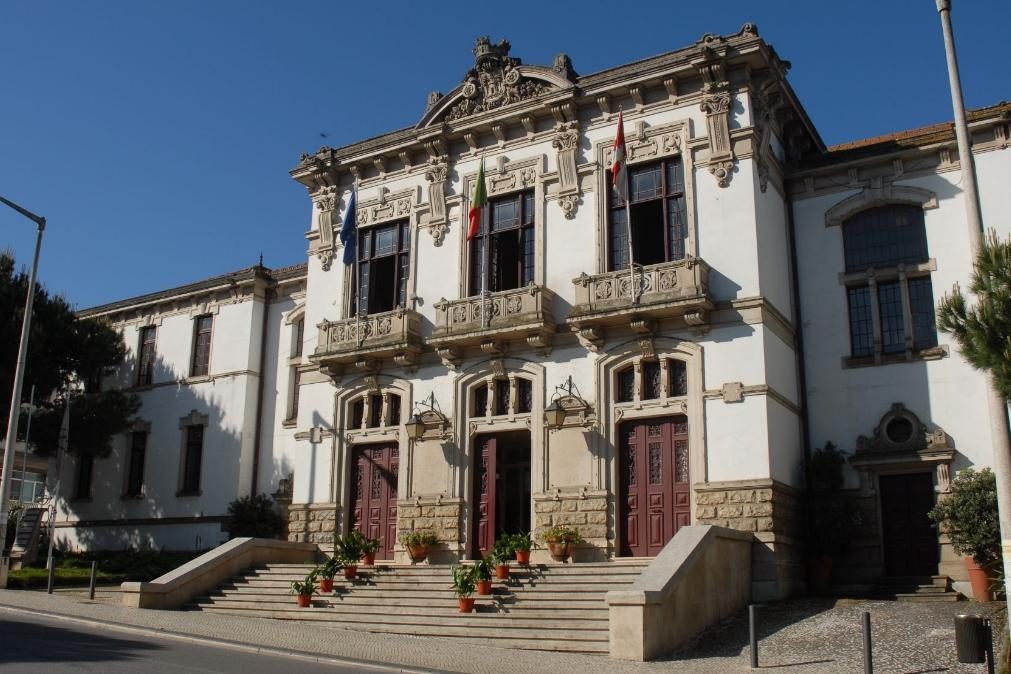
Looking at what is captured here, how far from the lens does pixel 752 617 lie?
48.1ft

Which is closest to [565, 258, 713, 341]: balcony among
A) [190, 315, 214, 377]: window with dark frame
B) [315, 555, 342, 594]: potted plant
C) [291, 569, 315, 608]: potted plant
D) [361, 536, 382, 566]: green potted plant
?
[361, 536, 382, 566]: green potted plant

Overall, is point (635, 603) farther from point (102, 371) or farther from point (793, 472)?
point (102, 371)

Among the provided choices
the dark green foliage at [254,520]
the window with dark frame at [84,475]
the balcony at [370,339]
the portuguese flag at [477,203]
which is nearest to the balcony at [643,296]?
the portuguese flag at [477,203]

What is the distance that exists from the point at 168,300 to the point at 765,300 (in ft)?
75.2

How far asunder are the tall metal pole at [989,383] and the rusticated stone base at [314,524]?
55.8ft

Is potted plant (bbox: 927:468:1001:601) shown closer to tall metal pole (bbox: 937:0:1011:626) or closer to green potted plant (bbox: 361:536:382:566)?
tall metal pole (bbox: 937:0:1011:626)

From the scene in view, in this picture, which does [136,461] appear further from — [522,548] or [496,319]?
[522,548]

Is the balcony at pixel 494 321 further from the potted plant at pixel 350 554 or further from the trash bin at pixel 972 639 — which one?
the trash bin at pixel 972 639

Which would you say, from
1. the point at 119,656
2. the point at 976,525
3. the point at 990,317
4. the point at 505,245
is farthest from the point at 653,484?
the point at 119,656

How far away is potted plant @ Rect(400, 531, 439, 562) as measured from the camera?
23.6 metres

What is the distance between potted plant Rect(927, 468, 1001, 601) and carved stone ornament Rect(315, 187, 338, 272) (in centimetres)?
1702

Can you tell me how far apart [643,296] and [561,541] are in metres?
5.63

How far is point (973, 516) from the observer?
19391 millimetres

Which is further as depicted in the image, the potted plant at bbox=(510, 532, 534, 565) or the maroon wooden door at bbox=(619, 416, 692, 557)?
the maroon wooden door at bbox=(619, 416, 692, 557)
